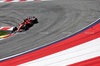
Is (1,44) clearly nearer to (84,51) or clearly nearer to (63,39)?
(63,39)

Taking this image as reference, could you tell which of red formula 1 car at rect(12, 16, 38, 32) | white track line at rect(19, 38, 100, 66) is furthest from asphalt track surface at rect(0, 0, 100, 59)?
white track line at rect(19, 38, 100, 66)

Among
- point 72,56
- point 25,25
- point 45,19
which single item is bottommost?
point 72,56

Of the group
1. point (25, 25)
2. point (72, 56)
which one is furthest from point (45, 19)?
point (72, 56)

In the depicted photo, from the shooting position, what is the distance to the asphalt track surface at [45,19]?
931 cm

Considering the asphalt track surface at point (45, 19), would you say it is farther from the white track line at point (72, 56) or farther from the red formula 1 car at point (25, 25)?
the white track line at point (72, 56)

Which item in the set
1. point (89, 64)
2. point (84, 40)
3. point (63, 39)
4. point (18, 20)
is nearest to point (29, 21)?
point (18, 20)

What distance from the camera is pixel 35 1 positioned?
55.7 feet

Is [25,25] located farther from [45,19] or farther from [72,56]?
[72,56]

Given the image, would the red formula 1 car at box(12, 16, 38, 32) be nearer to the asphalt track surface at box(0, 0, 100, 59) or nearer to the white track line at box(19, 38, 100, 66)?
the asphalt track surface at box(0, 0, 100, 59)

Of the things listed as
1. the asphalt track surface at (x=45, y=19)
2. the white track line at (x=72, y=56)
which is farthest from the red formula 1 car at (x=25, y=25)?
the white track line at (x=72, y=56)

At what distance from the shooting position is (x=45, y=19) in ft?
41.5

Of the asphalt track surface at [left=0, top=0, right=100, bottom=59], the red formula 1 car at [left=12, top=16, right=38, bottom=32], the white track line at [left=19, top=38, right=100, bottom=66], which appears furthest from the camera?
the red formula 1 car at [left=12, top=16, right=38, bottom=32]

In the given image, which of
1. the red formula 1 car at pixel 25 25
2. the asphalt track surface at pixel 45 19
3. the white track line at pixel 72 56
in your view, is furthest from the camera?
the red formula 1 car at pixel 25 25

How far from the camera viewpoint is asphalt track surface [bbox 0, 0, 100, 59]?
9.31 m
